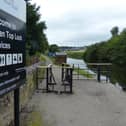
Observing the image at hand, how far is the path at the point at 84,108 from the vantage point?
9648 mm

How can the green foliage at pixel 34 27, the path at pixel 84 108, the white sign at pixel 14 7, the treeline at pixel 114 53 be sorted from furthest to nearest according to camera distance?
the treeline at pixel 114 53 < the green foliage at pixel 34 27 < the path at pixel 84 108 < the white sign at pixel 14 7

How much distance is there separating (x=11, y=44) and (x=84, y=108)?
255 inches

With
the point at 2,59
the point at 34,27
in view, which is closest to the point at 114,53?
the point at 34,27

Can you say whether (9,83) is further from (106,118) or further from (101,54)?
(101,54)

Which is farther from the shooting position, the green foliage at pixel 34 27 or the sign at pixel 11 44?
the green foliage at pixel 34 27

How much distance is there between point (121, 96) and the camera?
1473 cm

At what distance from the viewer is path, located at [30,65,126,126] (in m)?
9.65

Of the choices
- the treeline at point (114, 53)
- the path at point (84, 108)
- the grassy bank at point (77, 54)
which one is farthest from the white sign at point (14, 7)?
the grassy bank at point (77, 54)

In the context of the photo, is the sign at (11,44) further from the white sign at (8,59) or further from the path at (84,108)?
the path at (84,108)

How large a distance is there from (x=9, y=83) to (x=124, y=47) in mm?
68070

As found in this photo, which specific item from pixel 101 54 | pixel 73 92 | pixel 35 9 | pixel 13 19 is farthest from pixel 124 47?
pixel 13 19

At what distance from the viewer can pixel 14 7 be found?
5.79 metres

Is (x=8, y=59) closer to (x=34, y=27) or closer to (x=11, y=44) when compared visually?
(x=11, y=44)

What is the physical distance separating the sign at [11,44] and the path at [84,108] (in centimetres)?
349
